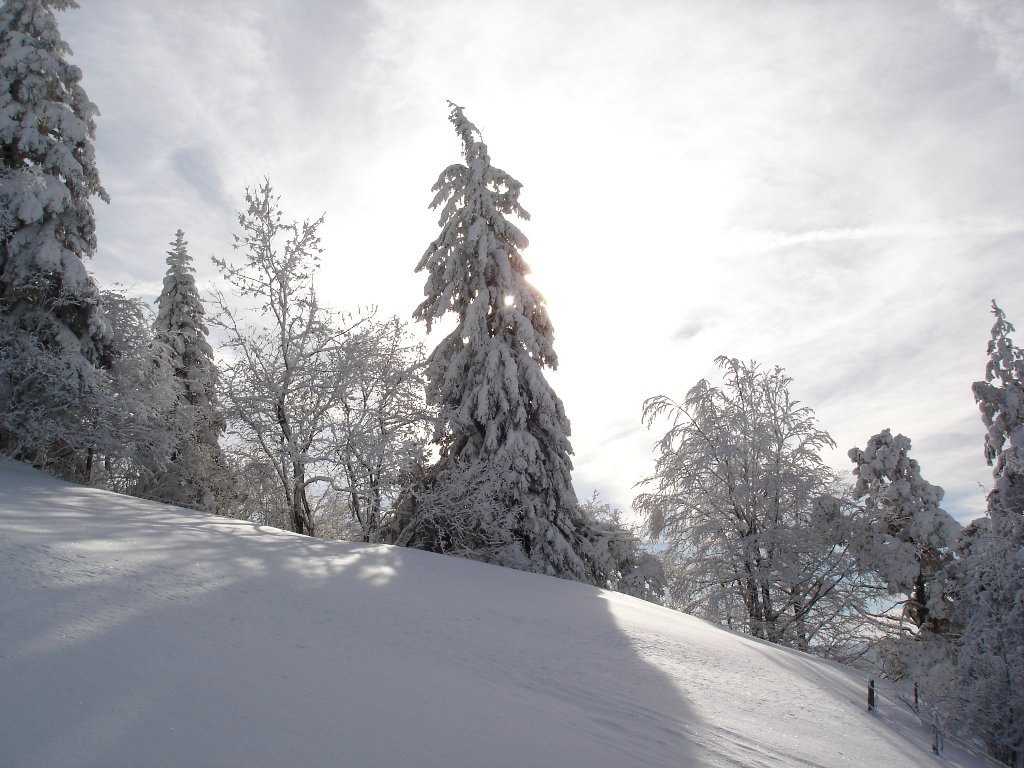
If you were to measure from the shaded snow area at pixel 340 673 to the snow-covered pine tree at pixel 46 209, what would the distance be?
592cm

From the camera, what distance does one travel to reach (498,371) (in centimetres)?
1648

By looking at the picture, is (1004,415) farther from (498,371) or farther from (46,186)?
(46,186)

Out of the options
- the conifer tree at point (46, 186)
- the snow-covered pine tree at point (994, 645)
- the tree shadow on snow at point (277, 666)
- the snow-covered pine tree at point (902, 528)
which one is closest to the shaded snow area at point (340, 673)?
the tree shadow on snow at point (277, 666)

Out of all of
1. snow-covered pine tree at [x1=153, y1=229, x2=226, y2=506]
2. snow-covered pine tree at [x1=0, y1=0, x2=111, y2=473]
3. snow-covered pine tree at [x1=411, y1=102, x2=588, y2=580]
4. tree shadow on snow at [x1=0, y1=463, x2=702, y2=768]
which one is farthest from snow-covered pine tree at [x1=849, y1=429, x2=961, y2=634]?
snow-covered pine tree at [x1=0, y1=0, x2=111, y2=473]

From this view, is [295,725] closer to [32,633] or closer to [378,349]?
[32,633]

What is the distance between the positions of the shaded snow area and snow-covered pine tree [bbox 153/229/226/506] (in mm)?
8813

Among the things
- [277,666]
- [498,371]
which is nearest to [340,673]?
[277,666]

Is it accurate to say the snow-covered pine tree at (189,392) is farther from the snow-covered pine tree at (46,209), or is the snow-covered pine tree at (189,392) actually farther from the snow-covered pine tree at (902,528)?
the snow-covered pine tree at (902,528)

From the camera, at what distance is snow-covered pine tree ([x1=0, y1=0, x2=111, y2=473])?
14227mm

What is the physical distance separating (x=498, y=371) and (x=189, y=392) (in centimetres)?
1269

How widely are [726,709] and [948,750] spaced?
12.7ft

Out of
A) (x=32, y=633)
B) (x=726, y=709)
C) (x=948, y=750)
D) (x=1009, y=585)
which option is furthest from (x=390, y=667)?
(x=1009, y=585)

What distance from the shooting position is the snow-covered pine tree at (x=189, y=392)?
18.5m

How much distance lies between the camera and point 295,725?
3.81 m
